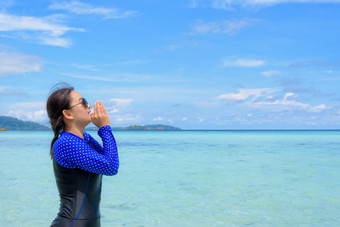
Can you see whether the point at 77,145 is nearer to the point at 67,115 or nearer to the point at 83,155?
the point at 83,155

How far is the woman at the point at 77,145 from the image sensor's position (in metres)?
2.23

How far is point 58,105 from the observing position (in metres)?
2.31

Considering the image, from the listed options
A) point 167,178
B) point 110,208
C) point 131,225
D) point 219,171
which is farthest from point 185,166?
point 131,225

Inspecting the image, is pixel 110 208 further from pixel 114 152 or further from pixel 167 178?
pixel 114 152

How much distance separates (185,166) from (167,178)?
388 cm

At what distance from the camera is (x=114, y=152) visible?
224cm

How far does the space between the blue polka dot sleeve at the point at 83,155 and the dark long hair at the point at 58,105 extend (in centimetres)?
12

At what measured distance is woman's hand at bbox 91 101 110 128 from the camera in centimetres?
229

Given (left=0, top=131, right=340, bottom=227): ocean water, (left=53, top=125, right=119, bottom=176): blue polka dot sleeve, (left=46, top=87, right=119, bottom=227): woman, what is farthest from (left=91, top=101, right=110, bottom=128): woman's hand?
(left=0, top=131, right=340, bottom=227): ocean water

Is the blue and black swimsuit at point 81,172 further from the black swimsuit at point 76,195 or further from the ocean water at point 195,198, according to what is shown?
the ocean water at point 195,198

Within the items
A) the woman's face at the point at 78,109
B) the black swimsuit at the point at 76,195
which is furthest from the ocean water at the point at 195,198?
the woman's face at the point at 78,109

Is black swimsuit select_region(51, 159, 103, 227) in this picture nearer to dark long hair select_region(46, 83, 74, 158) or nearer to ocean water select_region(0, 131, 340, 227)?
dark long hair select_region(46, 83, 74, 158)

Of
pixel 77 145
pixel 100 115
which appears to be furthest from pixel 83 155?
pixel 100 115

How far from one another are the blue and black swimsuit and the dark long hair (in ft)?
0.34
